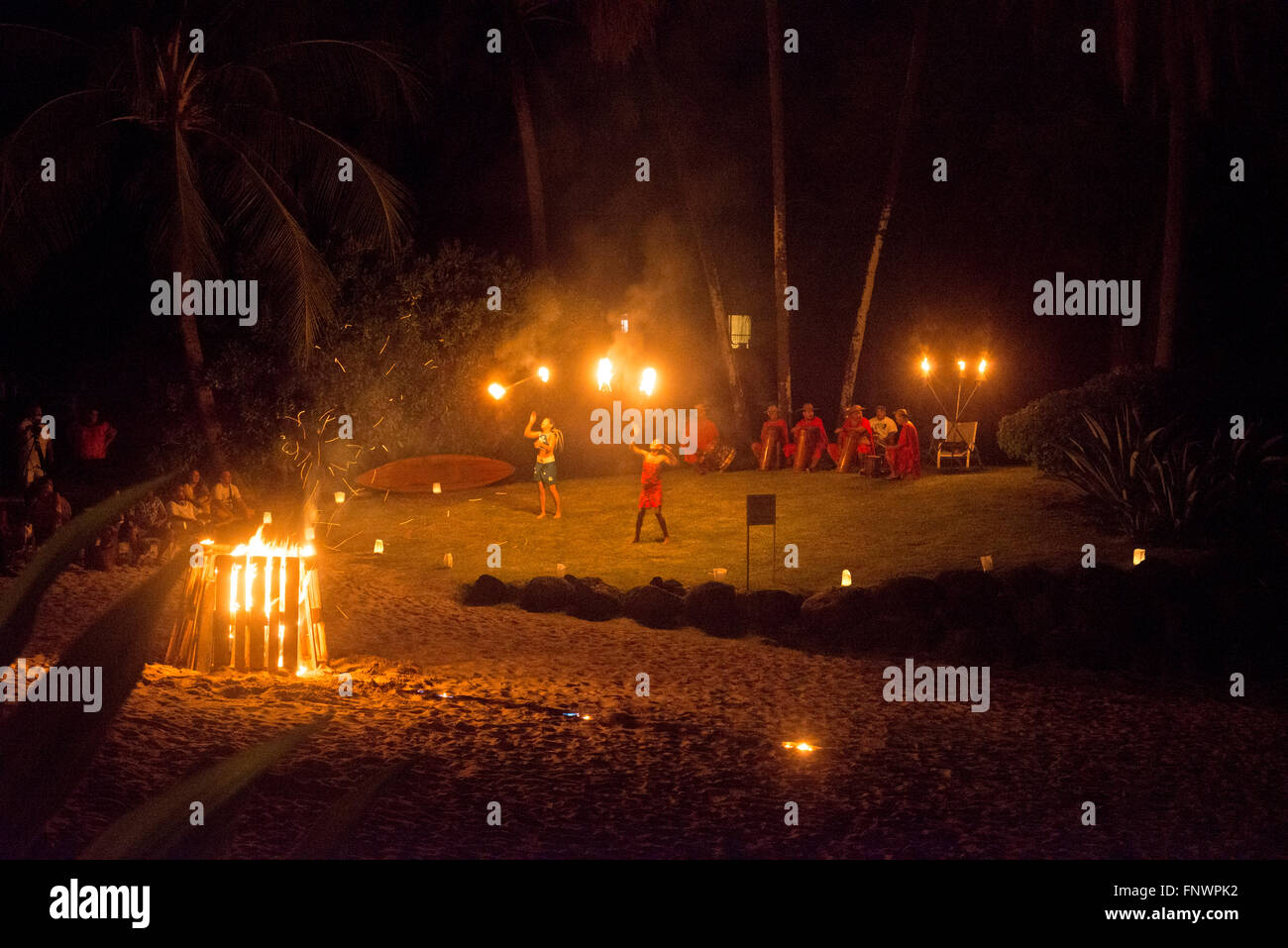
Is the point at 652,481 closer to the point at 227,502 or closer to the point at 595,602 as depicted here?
the point at 595,602

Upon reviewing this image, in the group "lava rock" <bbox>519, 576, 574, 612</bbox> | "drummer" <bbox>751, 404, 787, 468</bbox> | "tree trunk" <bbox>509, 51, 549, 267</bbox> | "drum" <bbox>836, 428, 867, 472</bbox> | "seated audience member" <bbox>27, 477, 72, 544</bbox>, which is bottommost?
"lava rock" <bbox>519, 576, 574, 612</bbox>

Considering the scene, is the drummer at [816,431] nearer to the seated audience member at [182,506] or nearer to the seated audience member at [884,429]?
the seated audience member at [884,429]

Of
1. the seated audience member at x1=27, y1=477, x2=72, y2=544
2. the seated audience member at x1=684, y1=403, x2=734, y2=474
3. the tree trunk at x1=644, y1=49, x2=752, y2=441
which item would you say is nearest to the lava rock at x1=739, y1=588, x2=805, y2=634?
the seated audience member at x1=27, y1=477, x2=72, y2=544

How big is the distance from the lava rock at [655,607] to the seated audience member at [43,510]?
7457 millimetres

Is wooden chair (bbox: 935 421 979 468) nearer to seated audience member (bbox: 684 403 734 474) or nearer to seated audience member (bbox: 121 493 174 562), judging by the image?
seated audience member (bbox: 684 403 734 474)

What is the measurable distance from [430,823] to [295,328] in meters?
14.2

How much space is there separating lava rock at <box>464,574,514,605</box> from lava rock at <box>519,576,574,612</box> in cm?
39

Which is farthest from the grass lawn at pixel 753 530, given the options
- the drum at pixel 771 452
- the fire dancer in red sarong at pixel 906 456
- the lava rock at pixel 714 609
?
the lava rock at pixel 714 609

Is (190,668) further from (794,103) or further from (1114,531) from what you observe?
(794,103)

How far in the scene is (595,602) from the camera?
11.9 m

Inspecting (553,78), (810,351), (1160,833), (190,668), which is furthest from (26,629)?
(810,351)

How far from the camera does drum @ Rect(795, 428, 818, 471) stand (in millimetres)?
22625

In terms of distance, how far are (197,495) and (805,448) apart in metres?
11.5

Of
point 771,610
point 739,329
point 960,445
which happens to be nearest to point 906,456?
point 960,445
